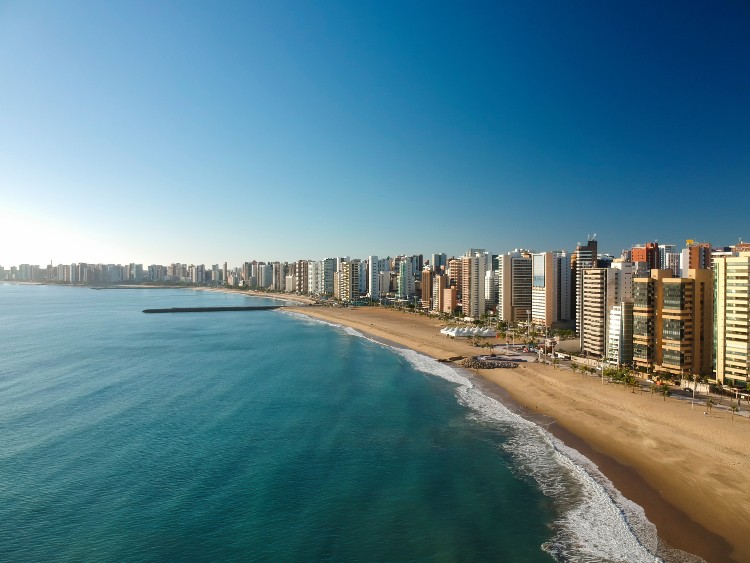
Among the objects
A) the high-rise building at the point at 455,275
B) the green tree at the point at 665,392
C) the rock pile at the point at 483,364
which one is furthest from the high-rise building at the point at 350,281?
the green tree at the point at 665,392

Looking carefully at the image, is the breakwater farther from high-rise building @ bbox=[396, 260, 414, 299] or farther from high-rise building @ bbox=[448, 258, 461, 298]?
high-rise building @ bbox=[448, 258, 461, 298]

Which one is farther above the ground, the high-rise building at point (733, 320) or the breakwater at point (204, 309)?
the high-rise building at point (733, 320)

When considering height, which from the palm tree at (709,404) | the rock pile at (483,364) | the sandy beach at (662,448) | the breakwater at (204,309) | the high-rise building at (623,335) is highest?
the high-rise building at (623,335)

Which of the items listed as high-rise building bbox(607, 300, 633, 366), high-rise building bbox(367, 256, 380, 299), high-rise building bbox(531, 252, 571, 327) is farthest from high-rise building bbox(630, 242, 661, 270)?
high-rise building bbox(367, 256, 380, 299)

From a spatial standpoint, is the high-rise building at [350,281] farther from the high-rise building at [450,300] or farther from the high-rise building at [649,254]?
the high-rise building at [649,254]

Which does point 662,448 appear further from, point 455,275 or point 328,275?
point 328,275

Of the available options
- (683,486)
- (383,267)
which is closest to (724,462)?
(683,486)

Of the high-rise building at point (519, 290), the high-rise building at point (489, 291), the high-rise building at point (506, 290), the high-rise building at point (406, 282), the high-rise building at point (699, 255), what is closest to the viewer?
the high-rise building at point (699, 255)
